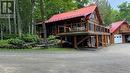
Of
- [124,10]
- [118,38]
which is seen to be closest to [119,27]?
[118,38]

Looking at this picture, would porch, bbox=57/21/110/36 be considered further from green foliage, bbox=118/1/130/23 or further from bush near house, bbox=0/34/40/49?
green foliage, bbox=118/1/130/23

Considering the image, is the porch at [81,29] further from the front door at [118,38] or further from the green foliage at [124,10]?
the green foliage at [124,10]

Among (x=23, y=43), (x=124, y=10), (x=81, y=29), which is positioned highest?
(x=124, y=10)

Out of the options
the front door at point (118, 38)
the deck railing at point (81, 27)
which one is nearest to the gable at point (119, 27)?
the front door at point (118, 38)

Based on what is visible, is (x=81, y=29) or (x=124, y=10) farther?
(x=124, y=10)

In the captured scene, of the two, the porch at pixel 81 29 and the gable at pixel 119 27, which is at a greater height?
the gable at pixel 119 27

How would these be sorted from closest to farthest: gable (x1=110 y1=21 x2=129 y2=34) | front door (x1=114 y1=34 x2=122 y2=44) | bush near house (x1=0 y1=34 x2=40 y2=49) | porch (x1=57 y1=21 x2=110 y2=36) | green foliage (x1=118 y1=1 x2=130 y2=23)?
1. bush near house (x1=0 y1=34 x2=40 y2=49)
2. porch (x1=57 y1=21 x2=110 y2=36)
3. gable (x1=110 y1=21 x2=129 y2=34)
4. front door (x1=114 y1=34 x2=122 y2=44)
5. green foliage (x1=118 y1=1 x2=130 y2=23)

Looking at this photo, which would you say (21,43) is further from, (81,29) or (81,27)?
(81,27)

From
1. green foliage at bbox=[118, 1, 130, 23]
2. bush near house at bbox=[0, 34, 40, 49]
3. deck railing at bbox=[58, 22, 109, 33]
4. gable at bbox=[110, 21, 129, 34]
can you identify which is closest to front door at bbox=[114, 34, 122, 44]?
gable at bbox=[110, 21, 129, 34]

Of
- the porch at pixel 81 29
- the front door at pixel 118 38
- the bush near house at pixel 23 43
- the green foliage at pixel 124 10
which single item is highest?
the green foliage at pixel 124 10

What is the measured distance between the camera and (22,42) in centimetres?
3069

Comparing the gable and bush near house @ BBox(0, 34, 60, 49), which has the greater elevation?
the gable

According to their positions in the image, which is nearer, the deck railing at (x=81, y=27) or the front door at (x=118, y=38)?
the deck railing at (x=81, y=27)

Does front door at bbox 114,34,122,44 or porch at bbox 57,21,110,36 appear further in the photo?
front door at bbox 114,34,122,44
